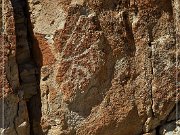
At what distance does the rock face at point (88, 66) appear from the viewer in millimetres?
3668

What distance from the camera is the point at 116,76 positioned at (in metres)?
3.82

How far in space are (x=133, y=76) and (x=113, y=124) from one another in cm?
37

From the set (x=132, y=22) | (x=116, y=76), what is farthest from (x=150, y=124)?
(x=132, y=22)

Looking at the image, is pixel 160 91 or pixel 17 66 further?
pixel 160 91

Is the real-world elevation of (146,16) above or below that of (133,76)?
above

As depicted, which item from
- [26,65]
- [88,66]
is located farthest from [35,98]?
[88,66]

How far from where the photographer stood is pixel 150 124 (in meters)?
3.97

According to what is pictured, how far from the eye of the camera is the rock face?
12.0 feet

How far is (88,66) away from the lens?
3.74 metres

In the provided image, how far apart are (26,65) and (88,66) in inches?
16.9

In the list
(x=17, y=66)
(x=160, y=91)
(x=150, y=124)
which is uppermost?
(x=17, y=66)

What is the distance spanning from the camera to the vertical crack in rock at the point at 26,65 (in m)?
3.73

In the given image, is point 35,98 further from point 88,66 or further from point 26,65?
point 88,66

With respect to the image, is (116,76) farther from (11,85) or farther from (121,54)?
(11,85)
